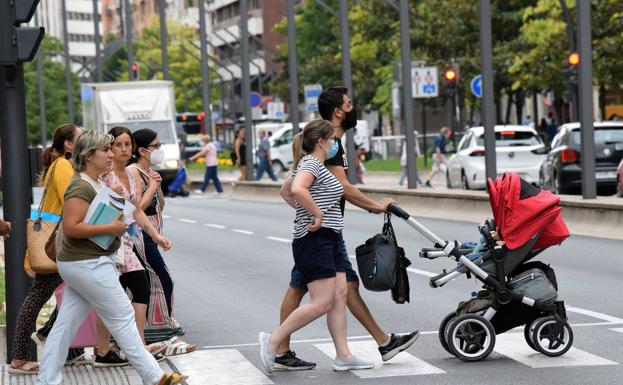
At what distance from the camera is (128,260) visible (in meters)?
10.7

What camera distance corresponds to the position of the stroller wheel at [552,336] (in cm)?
1084

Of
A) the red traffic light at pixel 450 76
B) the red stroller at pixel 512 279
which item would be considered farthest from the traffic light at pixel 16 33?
the red traffic light at pixel 450 76

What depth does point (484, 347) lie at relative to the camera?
10.8m

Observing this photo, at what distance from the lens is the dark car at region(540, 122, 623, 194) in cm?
3162

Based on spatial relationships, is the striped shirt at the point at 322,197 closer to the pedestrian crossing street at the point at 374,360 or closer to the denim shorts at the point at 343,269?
the denim shorts at the point at 343,269

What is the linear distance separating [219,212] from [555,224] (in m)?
26.4

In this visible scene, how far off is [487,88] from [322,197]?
1954 cm

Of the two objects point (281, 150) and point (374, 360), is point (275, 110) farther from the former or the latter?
point (374, 360)

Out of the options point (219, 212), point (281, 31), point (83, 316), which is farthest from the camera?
point (281, 31)

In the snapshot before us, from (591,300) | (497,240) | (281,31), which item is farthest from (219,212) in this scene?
(281,31)

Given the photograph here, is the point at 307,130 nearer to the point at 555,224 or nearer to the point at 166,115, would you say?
the point at 555,224

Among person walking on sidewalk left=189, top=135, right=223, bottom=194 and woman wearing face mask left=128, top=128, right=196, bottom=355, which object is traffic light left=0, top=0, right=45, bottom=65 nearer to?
woman wearing face mask left=128, top=128, right=196, bottom=355

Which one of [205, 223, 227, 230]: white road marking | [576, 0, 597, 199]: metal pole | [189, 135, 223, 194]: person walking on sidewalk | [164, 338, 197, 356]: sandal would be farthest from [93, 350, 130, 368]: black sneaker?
[189, 135, 223, 194]: person walking on sidewalk

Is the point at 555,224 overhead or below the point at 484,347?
overhead
